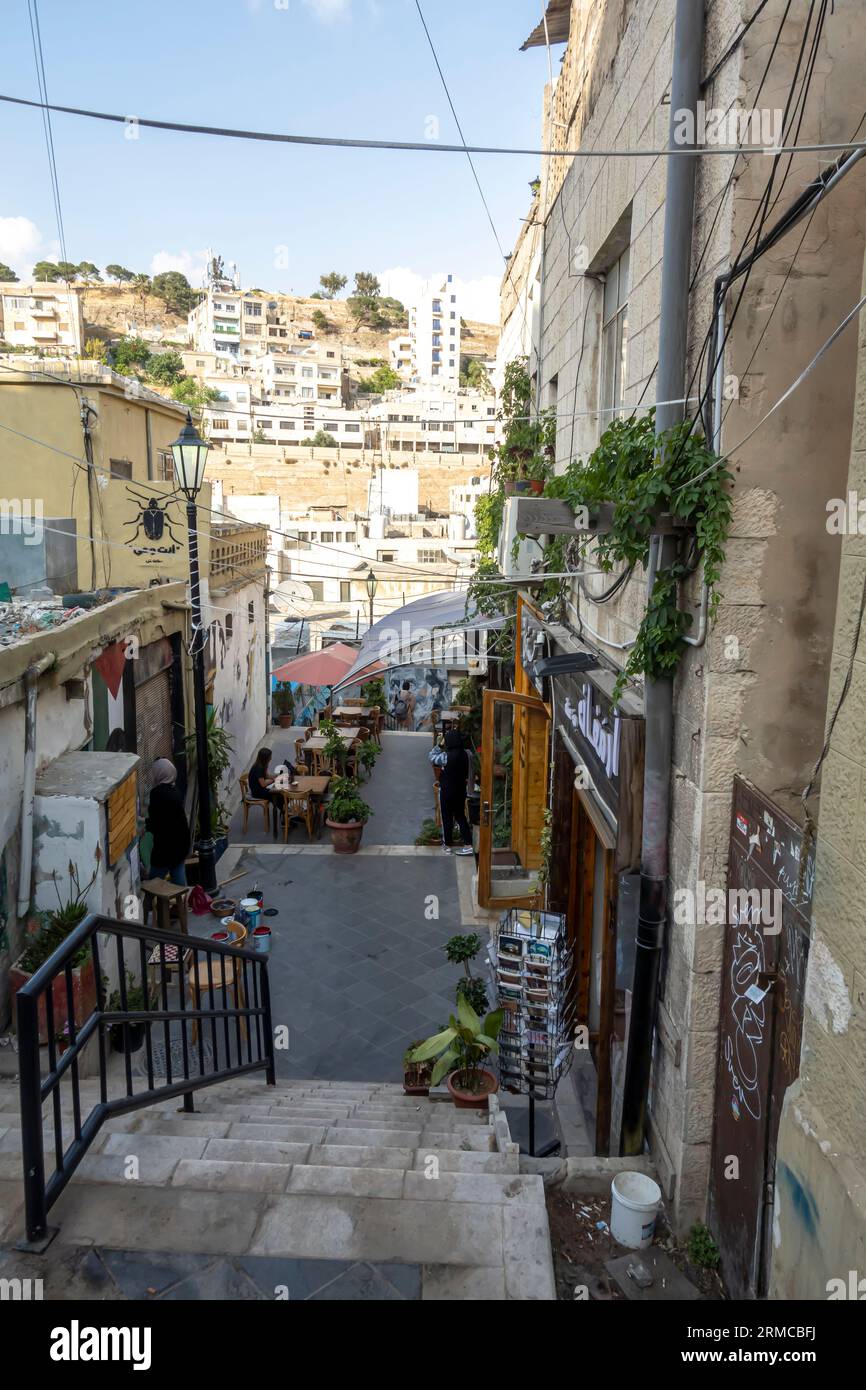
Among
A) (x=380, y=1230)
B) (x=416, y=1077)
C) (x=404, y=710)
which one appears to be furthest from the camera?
(x=404, y=710)

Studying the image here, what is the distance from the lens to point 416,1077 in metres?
6.52

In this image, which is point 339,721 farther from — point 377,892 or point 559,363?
point 559,363

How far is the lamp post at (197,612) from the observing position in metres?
9.99

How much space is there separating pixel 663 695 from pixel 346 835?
26.8ft

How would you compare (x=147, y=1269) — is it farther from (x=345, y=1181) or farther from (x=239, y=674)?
(x=239, y=674)

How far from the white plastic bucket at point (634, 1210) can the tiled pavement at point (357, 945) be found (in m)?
3.19

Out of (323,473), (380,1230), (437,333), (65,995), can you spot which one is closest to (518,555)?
(65,995)

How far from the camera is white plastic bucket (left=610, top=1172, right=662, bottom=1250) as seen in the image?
13.6 feet

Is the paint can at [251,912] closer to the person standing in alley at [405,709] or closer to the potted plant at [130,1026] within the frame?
the potted plant at [130,1026]

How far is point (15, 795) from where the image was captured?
6.46 meters

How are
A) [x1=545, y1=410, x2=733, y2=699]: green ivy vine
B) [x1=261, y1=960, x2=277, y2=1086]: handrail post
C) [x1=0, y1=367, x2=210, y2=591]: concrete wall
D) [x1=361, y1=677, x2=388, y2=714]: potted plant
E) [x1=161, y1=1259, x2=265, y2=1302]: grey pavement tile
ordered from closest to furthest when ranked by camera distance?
[x1=161, y1=1259, x2=265, y2=1302]: grey pavement tile
[x1=545, y1=410, x2=733, y2=699]: green ivy vine
[x1=261, y1=960, x2=277, y2=1086]: handrail post
[x1=0, y1=367, x2=210, y2=591]: concrete wall
[x1=361, y1=677, x2=388, y2=714]: potted plant

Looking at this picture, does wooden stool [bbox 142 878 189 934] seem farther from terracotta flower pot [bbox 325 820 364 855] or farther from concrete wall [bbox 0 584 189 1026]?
terracotta flower pot [bbox 325 820 364 855]

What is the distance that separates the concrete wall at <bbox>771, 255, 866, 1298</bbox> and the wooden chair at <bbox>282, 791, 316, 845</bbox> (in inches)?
412

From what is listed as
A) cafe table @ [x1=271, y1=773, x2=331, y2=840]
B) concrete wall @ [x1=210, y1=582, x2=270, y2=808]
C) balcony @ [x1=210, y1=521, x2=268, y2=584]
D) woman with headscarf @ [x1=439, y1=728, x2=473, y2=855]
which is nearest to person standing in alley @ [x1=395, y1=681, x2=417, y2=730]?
concrete wall @ [x1=210, y1=582, x2=270, y2=808]
